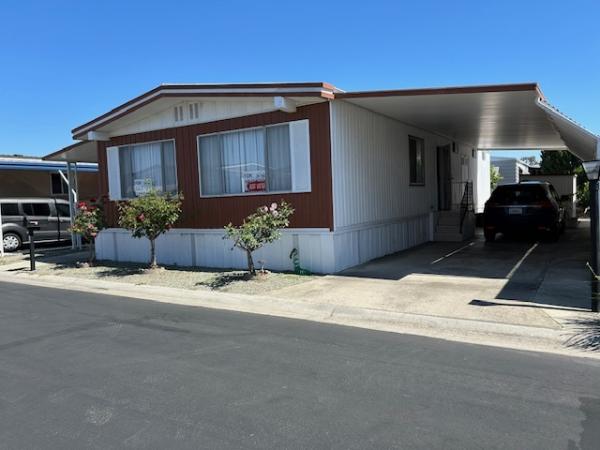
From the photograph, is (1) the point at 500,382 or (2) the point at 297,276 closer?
(1) the point at 500,382

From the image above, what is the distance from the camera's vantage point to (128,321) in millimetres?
7277

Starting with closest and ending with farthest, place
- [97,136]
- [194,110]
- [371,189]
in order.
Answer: [371,189] → [194,110] → [97,136]

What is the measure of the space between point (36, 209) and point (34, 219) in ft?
1.27

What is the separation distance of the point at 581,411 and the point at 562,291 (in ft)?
13.8

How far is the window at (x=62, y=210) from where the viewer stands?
18866 mm

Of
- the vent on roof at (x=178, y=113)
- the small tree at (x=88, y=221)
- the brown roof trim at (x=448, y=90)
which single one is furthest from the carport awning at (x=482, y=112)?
the small tree at (x=88, y=221)

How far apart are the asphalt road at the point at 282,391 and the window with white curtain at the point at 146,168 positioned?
21.3 feet

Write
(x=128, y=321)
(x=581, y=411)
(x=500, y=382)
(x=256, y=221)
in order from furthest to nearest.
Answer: (x=256, y=221)
(x=128, y=321)
(x=500, y=382)
(x=581, y=411)

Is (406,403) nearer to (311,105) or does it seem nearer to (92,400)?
(92,400)

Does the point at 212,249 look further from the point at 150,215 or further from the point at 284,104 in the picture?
the point at 284,104

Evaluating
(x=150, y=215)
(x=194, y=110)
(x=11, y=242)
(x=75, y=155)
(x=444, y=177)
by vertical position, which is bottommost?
(x=11, y=242)

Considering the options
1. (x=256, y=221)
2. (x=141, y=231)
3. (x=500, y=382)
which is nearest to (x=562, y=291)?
(x=500, y=382)

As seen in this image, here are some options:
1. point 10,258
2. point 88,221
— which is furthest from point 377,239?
point 10,258

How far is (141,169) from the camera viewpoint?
1340 centimetres
